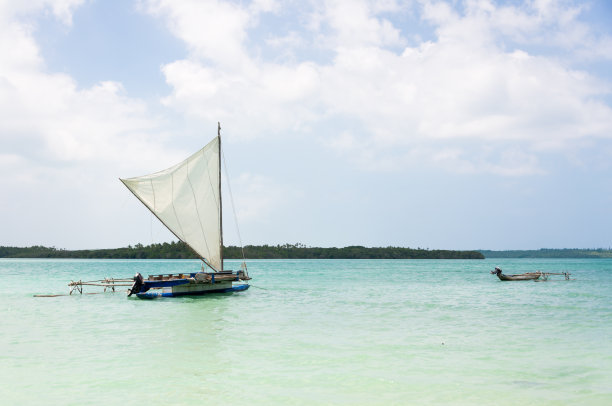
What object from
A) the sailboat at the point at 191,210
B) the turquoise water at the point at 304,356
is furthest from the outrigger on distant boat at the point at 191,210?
the turquoise water at the point at 304,356

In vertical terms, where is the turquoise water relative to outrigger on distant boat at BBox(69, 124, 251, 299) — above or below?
below

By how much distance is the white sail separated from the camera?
90.6ft

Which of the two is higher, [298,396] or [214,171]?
[214,171]

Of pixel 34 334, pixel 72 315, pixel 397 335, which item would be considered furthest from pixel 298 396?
pixel 72 315

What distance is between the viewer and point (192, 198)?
94.4 ft

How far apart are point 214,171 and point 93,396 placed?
2097 cm

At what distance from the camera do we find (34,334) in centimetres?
1664

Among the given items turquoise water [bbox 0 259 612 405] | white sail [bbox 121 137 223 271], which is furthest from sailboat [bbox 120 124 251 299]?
turquoise water [bbox 0 259 612 405]

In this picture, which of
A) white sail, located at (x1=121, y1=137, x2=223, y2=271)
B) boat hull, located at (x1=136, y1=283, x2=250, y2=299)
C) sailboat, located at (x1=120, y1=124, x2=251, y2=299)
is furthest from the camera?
boat hull, located at (x1=136, y1=283, x2=250, y2=299)

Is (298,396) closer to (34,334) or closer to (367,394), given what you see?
(367,394)

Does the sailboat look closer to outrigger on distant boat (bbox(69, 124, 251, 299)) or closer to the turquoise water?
outrigger on distant boat (bbox(69, 124, 251, 299))

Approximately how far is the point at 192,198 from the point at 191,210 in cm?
68

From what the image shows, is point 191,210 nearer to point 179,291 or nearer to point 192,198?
point 192,198

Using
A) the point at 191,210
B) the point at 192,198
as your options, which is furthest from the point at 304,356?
the point at 192,198
